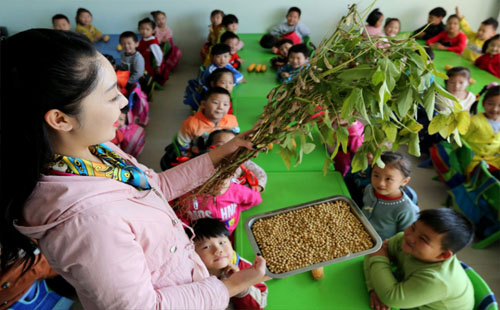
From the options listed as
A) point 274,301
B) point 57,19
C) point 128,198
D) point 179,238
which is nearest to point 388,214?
point 274,301

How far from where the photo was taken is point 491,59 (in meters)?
3.94

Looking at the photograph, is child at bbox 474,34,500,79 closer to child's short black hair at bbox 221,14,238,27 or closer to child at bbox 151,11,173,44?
child's short black hair at bbox 221,14,238,27

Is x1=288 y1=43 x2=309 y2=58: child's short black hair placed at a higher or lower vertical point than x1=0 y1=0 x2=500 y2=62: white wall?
lower

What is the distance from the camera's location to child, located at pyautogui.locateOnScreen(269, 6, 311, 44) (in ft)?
16.8

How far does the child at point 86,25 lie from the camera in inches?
200

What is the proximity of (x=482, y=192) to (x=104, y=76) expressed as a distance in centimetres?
259

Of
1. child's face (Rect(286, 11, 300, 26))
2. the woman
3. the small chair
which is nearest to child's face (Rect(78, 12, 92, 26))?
child's face (Rect(286, 11, 300, 26))

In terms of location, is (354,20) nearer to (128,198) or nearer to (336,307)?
(128,198)

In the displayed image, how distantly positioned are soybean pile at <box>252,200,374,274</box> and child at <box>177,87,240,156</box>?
125cm

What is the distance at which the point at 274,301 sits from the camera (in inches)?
57.7

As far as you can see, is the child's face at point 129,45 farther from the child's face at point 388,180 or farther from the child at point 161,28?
the child's face at point 388,180

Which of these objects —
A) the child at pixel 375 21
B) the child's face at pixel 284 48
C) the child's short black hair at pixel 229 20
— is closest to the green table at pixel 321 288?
the child's face at pixel 284 48

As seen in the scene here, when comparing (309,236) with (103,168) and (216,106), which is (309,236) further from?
(216,106)

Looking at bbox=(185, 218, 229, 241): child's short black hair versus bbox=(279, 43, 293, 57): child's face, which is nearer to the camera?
bbox=(185, 218, 229, 241): child's short black hair
